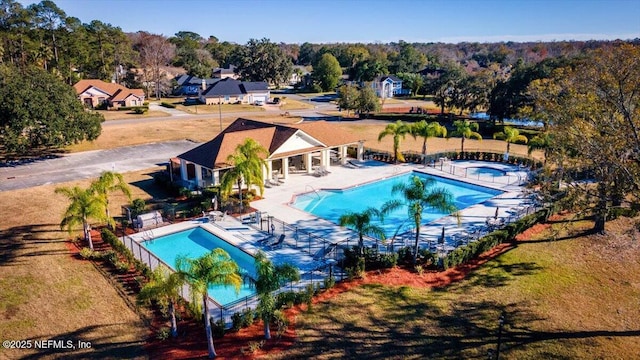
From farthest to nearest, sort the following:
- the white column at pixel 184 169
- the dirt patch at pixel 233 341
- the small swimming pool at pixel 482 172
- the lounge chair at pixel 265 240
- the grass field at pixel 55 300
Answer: the small swimming pool at pixel 482 172 < the white column at pixel 184 169 < the lounge chair at pixel 265 240 < the grass field at pixel 55 300 < the dirt patch at pixel 233 341

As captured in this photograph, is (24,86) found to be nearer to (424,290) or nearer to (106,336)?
(106,336)

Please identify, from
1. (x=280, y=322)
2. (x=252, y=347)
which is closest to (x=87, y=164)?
(x=280, y=322)

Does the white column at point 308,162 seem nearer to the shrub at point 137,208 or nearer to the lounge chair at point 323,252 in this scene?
Answer: the shrub at point 137,208

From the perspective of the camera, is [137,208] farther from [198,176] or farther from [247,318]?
[247,318]

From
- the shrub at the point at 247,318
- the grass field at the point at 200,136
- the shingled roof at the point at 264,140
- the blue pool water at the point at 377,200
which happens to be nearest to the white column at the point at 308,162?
the shingled roof at the point at 264,140

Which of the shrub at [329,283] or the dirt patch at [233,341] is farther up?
the shrub at [329,283]

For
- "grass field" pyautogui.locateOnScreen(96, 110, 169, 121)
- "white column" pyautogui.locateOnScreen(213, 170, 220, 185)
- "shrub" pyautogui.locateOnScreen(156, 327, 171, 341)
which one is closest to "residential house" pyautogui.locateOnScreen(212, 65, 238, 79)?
"grass field" pyautogui.locateOnScreen(96, 110, 169, 121)
